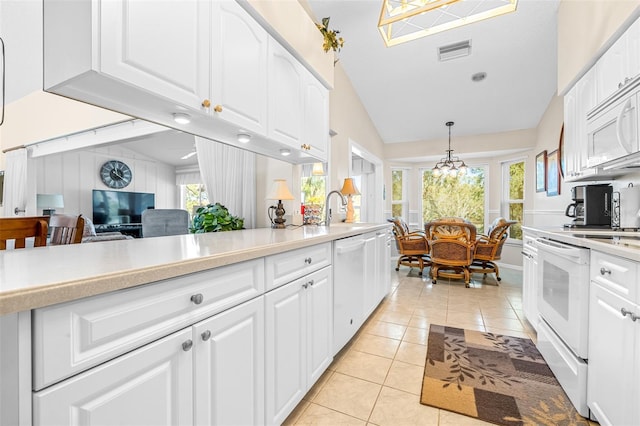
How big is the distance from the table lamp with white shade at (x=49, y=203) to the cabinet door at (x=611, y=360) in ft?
23.9

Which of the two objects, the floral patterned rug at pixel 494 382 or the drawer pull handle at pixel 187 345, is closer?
→ the drawer pull handle at pixel 187 345

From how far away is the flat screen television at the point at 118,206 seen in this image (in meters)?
6.06

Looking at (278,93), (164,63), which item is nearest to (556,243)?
(278,93)

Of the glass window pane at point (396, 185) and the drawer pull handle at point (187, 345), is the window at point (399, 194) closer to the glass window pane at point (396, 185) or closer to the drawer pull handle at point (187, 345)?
the glass window pane at point (396, 185)

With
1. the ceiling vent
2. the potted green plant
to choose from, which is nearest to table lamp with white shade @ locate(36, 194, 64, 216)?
the potted green plant

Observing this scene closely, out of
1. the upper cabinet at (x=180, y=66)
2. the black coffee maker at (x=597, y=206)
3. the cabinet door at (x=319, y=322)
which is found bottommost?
the cabinet door at (x=319, y=322)

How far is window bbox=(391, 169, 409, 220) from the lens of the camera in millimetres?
6504

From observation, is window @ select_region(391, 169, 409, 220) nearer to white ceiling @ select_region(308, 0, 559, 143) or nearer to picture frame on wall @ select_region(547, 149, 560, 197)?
white ceiling @ select_region(308, 0, 559, 143)

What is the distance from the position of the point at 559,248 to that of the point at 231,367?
6.50 ft

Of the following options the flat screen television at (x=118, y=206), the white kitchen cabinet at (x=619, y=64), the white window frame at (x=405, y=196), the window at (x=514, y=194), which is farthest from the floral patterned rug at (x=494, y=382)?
the flat screen television at (x=118, y=206)

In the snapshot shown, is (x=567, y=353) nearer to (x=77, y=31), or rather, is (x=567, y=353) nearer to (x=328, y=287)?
(x=328, y=287)

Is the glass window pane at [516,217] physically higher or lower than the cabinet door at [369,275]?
higher

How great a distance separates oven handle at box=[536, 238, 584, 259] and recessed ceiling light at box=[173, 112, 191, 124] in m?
2.19

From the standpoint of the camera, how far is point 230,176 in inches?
107
